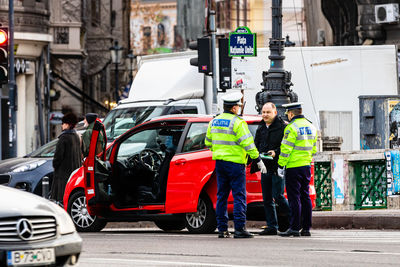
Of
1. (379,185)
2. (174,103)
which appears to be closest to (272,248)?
(379,185)

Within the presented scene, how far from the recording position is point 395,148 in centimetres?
2109

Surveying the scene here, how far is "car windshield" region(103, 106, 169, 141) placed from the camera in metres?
22.1

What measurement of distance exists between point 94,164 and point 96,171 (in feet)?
0.38

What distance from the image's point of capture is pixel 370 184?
66.5 ft

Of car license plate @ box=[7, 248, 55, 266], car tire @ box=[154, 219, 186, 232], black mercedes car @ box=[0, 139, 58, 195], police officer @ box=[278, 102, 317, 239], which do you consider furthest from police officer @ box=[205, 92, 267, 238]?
car license plate @ box=[7, 248, 55, 266]

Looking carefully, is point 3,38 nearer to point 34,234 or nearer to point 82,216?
point 82,216

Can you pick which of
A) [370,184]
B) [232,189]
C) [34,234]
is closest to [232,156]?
Result: [232,189]

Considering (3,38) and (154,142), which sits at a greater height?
(3,38)

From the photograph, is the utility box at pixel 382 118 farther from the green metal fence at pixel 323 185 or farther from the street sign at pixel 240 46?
the street sign at pixel 240 46

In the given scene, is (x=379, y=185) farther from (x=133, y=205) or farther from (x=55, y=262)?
(x=55, y=262)

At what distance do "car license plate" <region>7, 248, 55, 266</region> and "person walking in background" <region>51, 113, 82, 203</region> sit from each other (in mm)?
9670

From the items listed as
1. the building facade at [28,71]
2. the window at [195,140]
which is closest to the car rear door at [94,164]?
the window at [195,140]

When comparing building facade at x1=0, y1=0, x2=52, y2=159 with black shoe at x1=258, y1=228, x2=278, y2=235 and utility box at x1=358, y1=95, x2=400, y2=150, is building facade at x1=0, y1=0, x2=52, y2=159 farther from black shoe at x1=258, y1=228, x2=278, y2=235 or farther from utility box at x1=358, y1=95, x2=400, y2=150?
black shoe at x1=258, y1=228, x2=278, y2=235

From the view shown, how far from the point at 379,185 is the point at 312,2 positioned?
31877 mm
